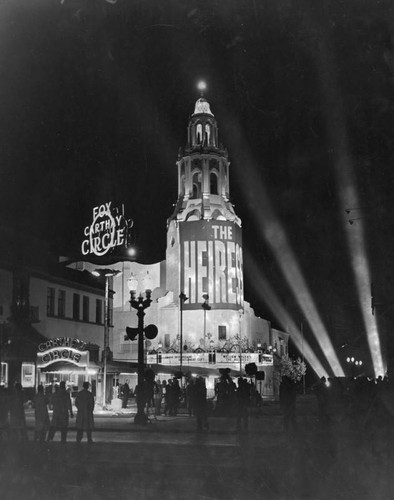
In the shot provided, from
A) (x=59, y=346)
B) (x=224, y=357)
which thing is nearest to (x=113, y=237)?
(x=224, y=357)

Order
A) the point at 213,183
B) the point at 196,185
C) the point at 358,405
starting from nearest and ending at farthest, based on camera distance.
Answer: the point at 358,405, the point at 196,185, the point at 213,183

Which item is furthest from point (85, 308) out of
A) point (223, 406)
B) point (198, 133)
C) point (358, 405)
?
point (198, 133)

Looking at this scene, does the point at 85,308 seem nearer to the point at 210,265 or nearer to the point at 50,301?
the point at 50,301

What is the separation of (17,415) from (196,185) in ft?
198

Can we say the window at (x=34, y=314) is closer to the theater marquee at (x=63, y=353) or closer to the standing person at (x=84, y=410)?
the theater marquee at (x=63, y=353)

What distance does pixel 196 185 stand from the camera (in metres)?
74.0

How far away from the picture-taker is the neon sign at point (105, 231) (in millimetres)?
56531

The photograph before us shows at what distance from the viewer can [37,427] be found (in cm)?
1581

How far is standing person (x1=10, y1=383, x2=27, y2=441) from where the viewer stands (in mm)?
14867

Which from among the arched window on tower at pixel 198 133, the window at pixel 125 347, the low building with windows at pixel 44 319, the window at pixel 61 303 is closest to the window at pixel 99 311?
the low building with windows at pixel 44 319

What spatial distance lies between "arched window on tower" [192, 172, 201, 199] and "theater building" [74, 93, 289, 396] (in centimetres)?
12

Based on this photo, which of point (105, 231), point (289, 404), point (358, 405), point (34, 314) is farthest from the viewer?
point (105, 231)

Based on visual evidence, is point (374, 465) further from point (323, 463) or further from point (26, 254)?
point (26, 254)

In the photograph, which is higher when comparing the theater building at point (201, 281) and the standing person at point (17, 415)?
the theater building at point (201, 281)
